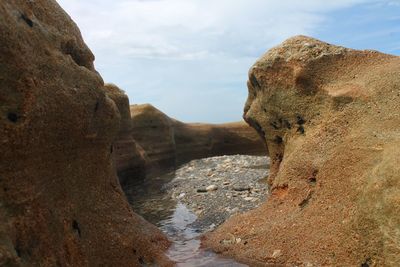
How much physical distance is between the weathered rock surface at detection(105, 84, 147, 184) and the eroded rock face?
7.36 meters

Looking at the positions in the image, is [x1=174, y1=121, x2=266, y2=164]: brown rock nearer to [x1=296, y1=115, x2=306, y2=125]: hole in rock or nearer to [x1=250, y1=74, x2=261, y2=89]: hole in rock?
[x1=250, y1=74, x2=261, y2=89]: hole in rock

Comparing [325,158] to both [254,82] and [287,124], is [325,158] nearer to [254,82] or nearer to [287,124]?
[287,124]

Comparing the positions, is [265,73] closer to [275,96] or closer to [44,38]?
[275,96]

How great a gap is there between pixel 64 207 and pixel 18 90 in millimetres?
1796

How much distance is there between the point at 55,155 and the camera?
21.2 feet

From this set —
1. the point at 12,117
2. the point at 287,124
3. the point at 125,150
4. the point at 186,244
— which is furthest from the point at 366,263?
the point at 125,150

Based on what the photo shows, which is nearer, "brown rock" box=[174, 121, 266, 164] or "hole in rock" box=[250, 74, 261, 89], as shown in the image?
"hole in rock" box=[250, 74, 261, 89]

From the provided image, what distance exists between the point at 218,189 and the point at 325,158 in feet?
27.1

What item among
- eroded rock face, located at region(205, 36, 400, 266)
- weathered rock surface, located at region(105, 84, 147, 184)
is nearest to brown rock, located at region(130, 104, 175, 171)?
weathered rock surface, located at region(105, 84, 147, 184)

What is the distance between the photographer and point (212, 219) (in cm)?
1266

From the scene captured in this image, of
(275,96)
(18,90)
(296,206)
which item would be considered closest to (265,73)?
(275,96)

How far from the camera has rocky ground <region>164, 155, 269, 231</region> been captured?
43.4ft

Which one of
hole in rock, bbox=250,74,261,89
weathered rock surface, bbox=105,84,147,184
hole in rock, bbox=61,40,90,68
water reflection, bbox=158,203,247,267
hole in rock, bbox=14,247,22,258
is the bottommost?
water reflection, bbox=158,203,247,267

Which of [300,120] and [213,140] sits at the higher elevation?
[300,120]
